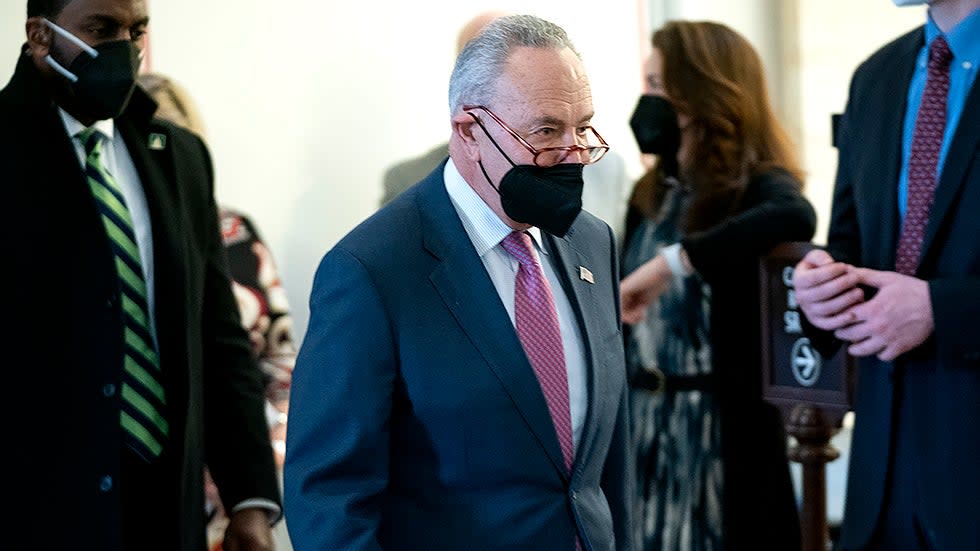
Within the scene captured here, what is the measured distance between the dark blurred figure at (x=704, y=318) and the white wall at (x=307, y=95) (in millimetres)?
400

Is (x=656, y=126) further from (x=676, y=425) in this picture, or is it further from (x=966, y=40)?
(x=966, y=40)

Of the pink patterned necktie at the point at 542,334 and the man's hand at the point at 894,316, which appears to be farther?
the man's hand at the point at 894,316

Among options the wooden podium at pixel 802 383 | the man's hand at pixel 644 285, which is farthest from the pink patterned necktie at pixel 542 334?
the man's hand at pixel 644 285

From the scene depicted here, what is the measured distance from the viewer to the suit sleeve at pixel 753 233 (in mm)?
3385

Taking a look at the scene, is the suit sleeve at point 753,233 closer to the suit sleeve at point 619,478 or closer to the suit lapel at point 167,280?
the suit sleeve at point 619,478

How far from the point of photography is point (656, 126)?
3543mm

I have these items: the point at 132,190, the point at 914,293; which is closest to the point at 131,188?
the point at 132,190

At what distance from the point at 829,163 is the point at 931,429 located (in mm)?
3229

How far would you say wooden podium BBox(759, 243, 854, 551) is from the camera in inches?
118

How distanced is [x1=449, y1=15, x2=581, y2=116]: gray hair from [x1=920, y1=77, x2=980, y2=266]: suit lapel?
78 centimetres

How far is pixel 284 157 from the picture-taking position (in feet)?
13.1

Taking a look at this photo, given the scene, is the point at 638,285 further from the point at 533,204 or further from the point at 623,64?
the point at 623,64

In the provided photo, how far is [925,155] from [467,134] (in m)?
0.93

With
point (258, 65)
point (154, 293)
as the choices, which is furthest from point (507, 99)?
point (258, 65)
